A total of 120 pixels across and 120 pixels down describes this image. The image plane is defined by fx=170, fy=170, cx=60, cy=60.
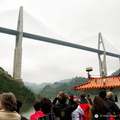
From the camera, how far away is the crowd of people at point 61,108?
158 centimetres

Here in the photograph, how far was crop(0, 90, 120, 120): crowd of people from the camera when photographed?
1585 mm

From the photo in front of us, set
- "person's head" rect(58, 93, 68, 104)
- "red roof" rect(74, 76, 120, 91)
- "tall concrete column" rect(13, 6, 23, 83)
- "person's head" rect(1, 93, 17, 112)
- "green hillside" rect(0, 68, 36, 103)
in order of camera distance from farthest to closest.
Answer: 1. "tall concrete column" rect(13, 6, 23, 83)
2. "green hillside" rect(0, 68, 36, 103)
3. "red roof" rect(74, 76, 120, 91)
4. "person's head" rect(58, 93, 68, 104)
5. "person's head" rect(1, 93, 17, 112)

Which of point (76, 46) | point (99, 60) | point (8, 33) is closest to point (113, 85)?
point (8, 33)

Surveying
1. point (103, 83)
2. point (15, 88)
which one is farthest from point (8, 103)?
point (15, 88)

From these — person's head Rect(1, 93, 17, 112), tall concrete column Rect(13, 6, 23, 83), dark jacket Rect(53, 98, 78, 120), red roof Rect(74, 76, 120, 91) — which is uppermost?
tall concrete column Rect(13, 6, 23, 83)

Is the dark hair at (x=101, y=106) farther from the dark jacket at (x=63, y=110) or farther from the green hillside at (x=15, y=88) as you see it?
the green hillside at (x=15, y=88)

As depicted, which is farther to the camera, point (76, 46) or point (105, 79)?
point (76, 46)

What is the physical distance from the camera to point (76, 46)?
32.2m

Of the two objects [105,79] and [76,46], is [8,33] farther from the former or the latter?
[105,79]

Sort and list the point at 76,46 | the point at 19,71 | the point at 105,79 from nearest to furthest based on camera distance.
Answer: the point at 105,79, the point at 19,71, the point at 76,46

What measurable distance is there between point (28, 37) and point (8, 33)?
10.3 feet

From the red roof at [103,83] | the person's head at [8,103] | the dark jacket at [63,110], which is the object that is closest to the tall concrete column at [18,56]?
the red roof at [103,83]

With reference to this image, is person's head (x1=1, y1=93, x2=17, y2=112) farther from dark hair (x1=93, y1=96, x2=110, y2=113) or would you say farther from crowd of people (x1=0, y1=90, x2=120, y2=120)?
dark hair (x1=93, y1=96, x2=110, y2=113)

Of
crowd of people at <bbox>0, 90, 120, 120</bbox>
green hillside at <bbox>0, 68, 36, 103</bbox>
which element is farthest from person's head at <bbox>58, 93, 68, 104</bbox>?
green hillside at <bbox>0, 68, 36, 103</bbox>
